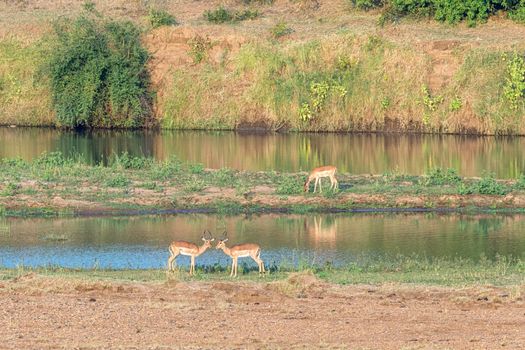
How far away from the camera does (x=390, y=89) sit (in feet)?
153

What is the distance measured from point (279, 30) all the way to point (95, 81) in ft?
26.0

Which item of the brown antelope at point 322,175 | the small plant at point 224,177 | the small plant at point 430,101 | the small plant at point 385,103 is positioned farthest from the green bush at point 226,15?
the brown antelope at point 322,175

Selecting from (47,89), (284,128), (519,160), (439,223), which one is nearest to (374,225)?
(439,223)

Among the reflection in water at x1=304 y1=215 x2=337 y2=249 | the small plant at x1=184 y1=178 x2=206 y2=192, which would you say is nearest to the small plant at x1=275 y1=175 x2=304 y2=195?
the reflection in water at x1=304 y1=215 x2=337 y2=249

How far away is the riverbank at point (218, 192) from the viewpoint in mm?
28859

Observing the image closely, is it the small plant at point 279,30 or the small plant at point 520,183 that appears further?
the small plant at point 279,30

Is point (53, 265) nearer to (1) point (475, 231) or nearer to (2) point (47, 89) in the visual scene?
(1) point (475, 231)

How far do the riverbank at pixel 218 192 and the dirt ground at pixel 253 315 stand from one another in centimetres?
972

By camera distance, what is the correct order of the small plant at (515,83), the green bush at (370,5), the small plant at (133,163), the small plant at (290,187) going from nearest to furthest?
the small plant at (290,187)
the small plant at (133,163)
the small plant at (515,83)
the green bush at (370,5)

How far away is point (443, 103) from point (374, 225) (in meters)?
19.3

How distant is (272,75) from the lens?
4772 centimetres

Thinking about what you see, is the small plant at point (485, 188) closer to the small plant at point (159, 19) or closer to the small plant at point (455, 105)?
the small plant at point (455, 105)

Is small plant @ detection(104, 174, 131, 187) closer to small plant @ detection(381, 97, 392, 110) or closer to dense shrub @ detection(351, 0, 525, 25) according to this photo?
small plant @ detection(381, 97, 392, 110)

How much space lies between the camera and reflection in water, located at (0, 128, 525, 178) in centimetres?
3609
